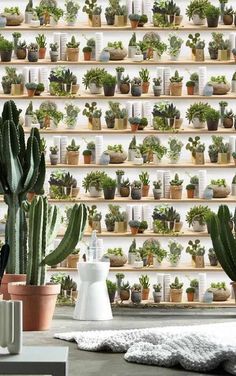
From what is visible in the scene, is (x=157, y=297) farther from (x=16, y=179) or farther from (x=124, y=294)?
(x=16, y=179)

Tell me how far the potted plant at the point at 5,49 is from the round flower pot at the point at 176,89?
59.3 inches

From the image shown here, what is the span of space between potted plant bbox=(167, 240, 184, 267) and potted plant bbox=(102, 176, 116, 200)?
0.69 meters

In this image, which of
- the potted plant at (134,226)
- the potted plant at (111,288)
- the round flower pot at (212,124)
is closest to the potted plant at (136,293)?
the potted plant at (111,288)

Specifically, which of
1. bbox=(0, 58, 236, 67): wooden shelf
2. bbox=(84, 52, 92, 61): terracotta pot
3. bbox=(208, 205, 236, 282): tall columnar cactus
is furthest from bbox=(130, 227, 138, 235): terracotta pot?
bbox=(208, 205, 236, 282): tall columnar cactus

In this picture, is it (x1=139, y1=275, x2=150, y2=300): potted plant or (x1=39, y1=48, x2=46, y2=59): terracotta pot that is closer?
(x1=139, y1=275, x2=150, y2=300): potted plant

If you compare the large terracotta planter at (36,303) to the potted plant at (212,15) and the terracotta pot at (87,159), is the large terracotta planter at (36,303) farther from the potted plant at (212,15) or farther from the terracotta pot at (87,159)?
the potted plant at (212,15)

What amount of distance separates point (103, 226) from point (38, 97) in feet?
4.32

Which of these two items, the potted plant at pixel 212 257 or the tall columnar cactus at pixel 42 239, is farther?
the potted plant at pixel 212 257

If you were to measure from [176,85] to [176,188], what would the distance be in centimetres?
95

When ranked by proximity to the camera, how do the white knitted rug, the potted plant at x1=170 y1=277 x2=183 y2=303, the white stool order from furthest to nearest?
1. the potted plant at x1=170 y1=277 x2=183 y2=303
2. the white stool
3. the white knitted rug

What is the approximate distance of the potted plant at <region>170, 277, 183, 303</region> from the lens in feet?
28.4

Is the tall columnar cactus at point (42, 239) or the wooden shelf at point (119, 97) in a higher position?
the wooden shelf at point (119, 97)

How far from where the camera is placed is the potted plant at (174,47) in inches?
351

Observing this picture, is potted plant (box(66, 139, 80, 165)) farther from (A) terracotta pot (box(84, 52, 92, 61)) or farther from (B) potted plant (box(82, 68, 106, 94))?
(A) terracotta pot (box(84, 52, 92, 61))
